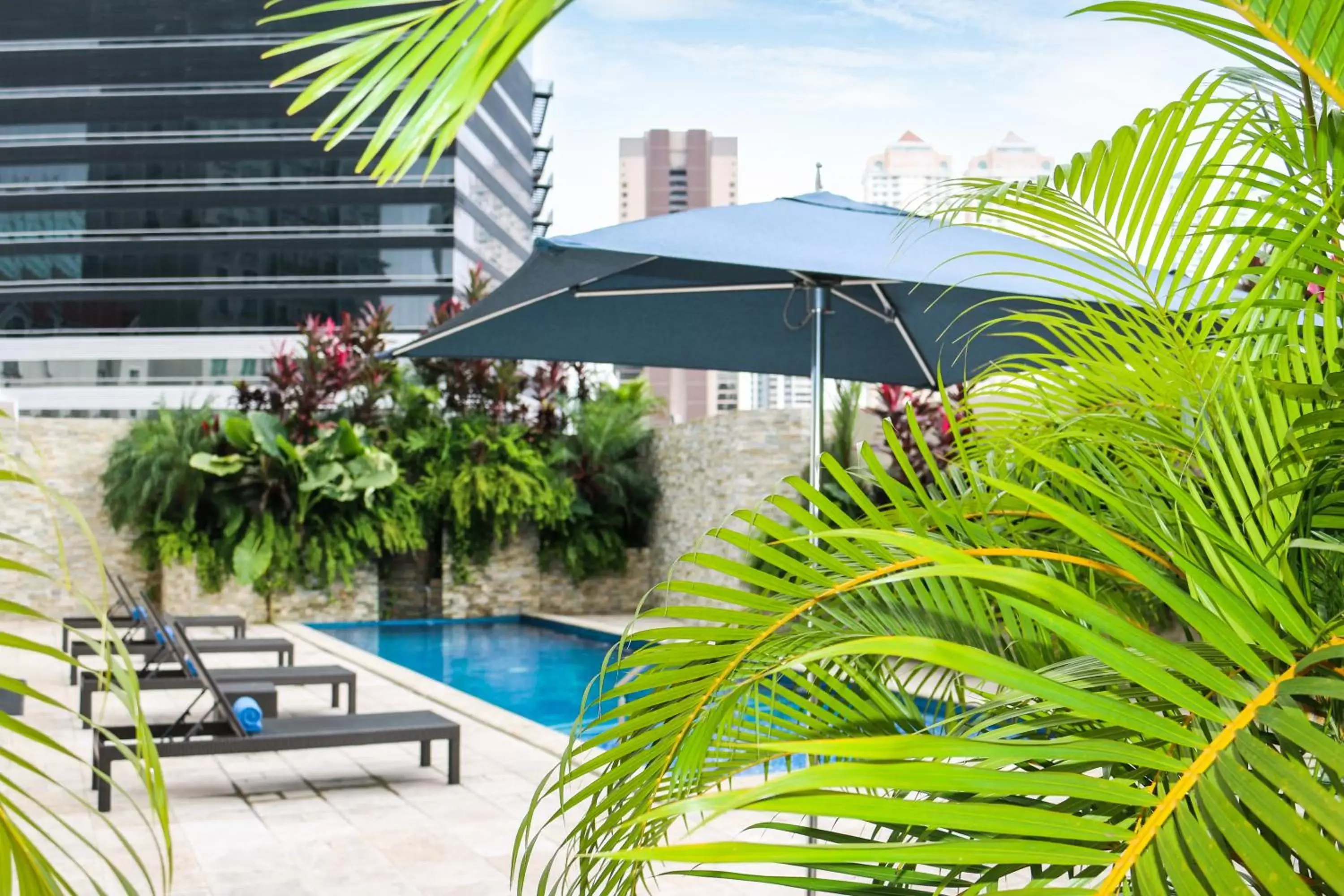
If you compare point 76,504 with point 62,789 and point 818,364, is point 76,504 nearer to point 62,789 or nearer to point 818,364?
point 818,364

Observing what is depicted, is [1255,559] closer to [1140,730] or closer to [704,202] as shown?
[1140,730]

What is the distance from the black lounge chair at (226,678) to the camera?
593 cm

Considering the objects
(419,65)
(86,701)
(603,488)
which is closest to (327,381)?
(603,488)

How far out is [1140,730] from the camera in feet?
2.87

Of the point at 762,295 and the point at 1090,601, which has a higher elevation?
the point at 762,295

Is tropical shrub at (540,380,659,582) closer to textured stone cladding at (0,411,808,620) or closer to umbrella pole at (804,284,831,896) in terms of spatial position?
textured stone cladding at (0,411,808,620)

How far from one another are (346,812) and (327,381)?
9.27 meters

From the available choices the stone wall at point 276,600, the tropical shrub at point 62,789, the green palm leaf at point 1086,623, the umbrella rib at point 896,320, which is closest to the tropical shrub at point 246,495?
the stone wall at point 276,600

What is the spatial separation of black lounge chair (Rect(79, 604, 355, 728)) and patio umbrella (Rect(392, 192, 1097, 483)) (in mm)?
2189

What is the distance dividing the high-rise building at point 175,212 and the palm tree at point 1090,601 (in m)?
49.3

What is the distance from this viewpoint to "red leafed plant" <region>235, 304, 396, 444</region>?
13102mm

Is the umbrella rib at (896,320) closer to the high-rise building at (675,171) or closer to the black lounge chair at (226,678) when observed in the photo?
the black lounge chair at (226,678)

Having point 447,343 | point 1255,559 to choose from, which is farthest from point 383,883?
point 1255,559

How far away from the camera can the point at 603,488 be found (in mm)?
13969
